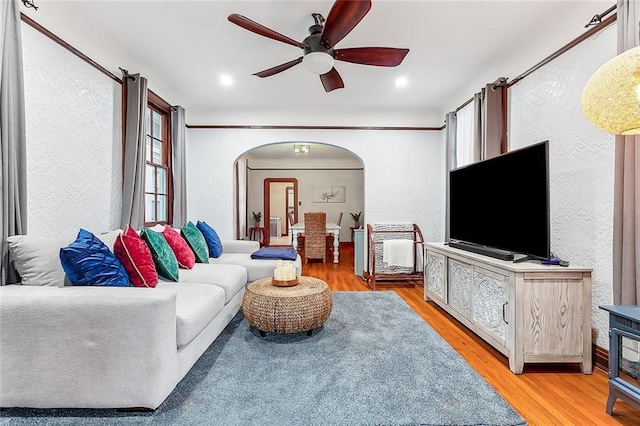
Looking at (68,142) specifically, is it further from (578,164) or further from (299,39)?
A: (578,164)

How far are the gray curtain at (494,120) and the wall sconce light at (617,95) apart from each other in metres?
1.82

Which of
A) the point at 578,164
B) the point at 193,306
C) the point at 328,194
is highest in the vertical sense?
the point at 328,194

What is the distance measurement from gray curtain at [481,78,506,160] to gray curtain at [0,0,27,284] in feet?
13.1

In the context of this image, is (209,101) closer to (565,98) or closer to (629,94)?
(565,98)

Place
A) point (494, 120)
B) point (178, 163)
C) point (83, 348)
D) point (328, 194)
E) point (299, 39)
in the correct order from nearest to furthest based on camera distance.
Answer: point (83, 348) < point (299, 39) < point (494, 120) < point (178, 163) < point (328, 194)

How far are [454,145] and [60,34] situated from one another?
446 cm

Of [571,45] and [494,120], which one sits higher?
[571,45]

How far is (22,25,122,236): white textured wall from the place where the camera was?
228 cm

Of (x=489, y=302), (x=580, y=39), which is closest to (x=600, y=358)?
(x=489, y=302)

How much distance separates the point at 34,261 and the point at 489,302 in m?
3.15

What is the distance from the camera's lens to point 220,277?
2.79 metres

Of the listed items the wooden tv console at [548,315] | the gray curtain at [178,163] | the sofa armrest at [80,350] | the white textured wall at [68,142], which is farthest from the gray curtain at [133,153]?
the wooden tv console at [548,315]

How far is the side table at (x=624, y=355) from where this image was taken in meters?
1.62

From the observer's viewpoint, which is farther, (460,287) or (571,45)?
(460,287)
